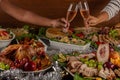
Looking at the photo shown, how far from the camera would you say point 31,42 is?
171 centimetres

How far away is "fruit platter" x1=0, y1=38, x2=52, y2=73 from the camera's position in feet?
4.56

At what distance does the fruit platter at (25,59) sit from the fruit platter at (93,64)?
0.11 m

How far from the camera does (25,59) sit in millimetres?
1411

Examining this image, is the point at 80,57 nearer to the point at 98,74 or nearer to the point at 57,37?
the point at 98,74

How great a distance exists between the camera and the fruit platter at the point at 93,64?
4.50 feet

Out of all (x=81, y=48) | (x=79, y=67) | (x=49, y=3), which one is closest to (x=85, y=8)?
(x=81, y=48)

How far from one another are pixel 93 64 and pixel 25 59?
33 centimetres

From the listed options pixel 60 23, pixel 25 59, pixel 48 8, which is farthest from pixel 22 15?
pixel 25 59

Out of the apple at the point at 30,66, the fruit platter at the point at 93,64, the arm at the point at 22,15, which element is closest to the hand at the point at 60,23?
the arm at the point at 22,15

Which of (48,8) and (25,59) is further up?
(48,8)

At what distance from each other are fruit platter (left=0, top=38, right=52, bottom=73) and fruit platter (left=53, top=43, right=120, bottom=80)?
0.35ft

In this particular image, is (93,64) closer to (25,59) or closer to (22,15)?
(25,59)

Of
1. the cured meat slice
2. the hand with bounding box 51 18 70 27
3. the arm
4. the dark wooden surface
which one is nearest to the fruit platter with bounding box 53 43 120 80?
the cured meat slice

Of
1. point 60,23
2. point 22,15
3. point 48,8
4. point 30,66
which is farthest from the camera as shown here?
point 48,8
